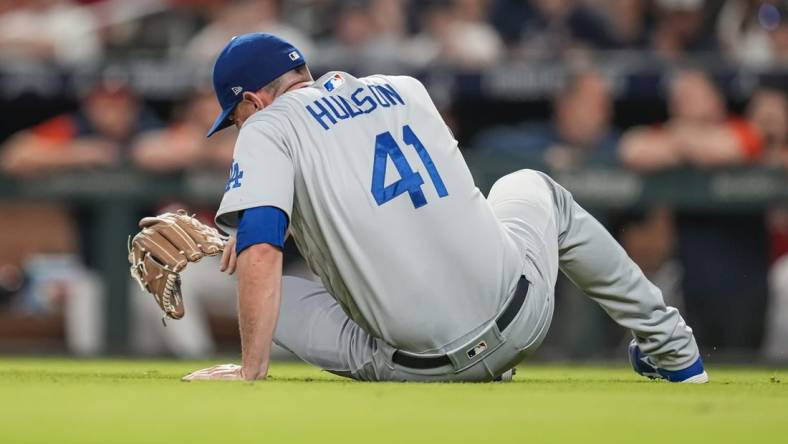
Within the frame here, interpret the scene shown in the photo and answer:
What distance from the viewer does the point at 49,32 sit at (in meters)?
9.66

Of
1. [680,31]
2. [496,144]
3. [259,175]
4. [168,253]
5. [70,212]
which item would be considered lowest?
[70,212]

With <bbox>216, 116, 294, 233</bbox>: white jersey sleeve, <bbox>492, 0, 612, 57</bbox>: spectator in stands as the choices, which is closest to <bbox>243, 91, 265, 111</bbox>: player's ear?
<bbox>216, 116, 294, 233</bbox>: white jersey sleeve

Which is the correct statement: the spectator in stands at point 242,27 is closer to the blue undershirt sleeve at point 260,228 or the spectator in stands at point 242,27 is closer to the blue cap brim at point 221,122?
the blue cap brim at point 221,122

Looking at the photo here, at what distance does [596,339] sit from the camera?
7.56 meters

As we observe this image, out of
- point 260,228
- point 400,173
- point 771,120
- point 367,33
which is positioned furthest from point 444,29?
point 260,228

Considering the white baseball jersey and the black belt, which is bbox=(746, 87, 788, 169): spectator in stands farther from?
the white baseball jersey

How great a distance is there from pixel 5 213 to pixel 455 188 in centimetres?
478

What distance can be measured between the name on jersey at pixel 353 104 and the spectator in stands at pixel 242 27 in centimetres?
505

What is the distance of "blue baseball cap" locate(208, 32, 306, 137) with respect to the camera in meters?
4.09

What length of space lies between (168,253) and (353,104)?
831 millimetres

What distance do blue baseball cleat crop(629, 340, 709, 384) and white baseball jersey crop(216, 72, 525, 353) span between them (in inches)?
27.9

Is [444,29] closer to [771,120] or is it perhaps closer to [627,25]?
[627,25]

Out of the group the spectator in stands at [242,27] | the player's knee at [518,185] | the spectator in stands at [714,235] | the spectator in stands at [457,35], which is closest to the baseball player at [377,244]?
the player's knee at [518,185]

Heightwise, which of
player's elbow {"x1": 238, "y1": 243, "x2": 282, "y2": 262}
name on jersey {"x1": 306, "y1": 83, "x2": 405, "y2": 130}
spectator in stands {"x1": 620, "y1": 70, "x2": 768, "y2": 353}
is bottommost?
spectator in stands {"x1": 620, "y1": 70, "x2": 768, "y2": 353}
